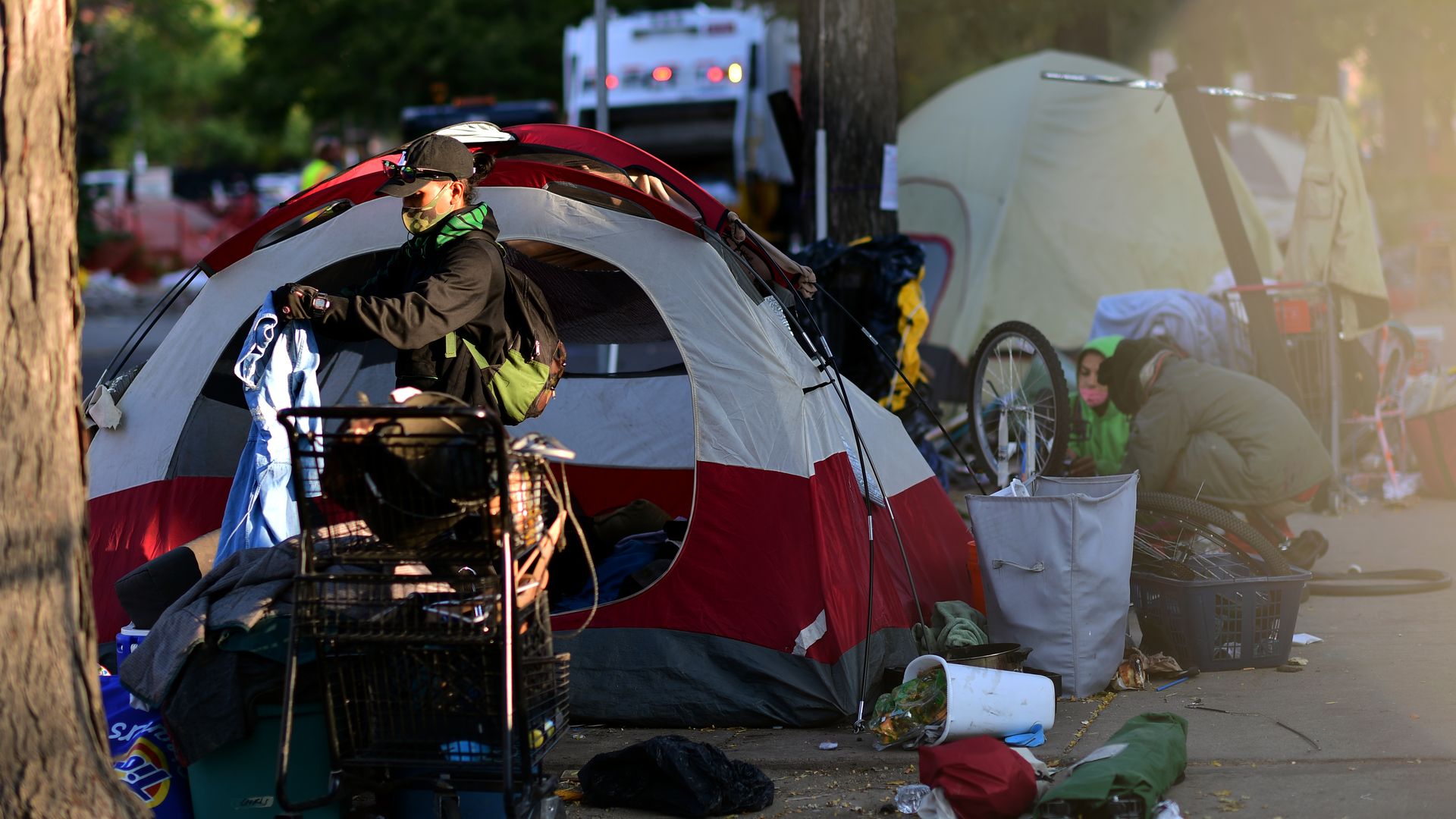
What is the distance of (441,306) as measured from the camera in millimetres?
4184

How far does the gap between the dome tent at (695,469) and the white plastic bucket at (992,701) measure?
56 cm

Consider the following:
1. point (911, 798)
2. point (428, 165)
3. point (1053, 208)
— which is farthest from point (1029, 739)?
Answer: point (1053, 208)

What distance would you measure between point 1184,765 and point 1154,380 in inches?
112

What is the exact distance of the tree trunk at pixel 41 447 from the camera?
10.5ft

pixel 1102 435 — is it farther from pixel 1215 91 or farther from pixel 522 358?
pixel 522 358

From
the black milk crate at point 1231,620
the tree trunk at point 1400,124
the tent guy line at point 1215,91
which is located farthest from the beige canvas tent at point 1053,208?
the tree trunk at point 1400,124

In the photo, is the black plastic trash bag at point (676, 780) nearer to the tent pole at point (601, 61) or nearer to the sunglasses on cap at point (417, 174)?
the sunglasses on cap at point (417, 174)

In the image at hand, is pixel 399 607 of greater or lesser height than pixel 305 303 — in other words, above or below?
below

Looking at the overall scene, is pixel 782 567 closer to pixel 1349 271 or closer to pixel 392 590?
pixel 392 590

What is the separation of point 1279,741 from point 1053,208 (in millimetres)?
7694

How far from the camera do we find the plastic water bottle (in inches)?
A: 167

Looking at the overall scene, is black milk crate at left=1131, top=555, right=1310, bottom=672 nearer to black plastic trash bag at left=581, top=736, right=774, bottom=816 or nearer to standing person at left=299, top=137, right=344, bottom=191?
black plastic trash bag at left=581, top=736, right=774, bottom=816

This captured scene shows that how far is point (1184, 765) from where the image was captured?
439 cm

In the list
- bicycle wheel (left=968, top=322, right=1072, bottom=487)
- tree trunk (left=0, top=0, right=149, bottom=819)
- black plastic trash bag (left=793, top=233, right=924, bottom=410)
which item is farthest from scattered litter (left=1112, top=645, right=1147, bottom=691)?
tree trunk (left=0, top=0, right=149, bottom=819)
